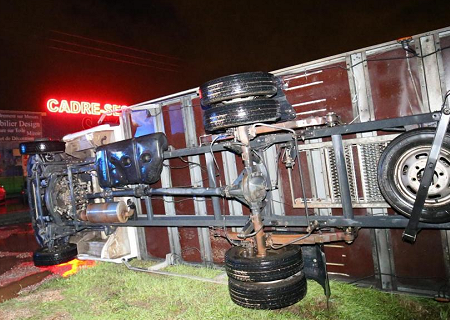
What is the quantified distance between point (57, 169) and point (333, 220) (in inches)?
184

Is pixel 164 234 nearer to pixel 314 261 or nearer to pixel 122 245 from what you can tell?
pixel 122 245

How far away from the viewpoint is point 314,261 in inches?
143

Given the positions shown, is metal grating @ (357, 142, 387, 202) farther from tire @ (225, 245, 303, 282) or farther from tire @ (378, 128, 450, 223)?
tire @ (225, 245, 303, 282)

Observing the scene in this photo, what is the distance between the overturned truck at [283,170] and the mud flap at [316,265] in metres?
0.01

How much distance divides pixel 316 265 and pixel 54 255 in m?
4.08

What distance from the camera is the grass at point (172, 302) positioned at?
129 inches

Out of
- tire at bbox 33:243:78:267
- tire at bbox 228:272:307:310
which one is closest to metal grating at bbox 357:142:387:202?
tire at bbox 228:272:307:310

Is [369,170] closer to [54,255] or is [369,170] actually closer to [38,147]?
[54,255]

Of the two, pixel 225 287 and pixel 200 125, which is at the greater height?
pixel 200 125

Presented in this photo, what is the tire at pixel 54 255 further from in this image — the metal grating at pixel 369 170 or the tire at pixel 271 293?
the metal grating at pixel 369 170

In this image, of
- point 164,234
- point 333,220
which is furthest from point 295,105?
point 164,234

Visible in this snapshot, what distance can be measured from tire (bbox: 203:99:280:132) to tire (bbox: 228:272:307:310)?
154 centimetres

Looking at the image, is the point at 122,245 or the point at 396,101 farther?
the point at 122,245

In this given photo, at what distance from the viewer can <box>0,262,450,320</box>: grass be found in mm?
3270
